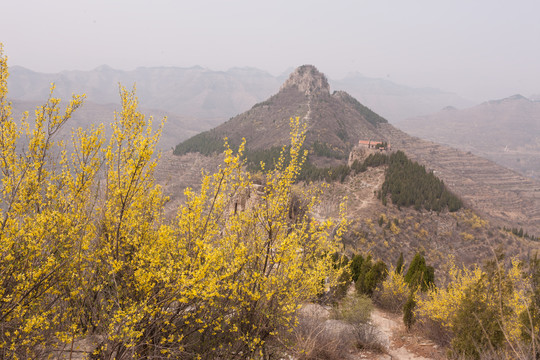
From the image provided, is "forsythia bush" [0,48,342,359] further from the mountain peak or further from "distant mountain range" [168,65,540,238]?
the mountain peak

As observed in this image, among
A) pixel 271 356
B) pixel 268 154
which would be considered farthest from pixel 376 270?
pixel 268 154

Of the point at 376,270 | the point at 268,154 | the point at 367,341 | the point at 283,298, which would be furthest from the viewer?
the point at 268,154

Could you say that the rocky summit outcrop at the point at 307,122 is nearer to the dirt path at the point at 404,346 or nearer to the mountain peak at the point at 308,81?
the mountain peak at the point at 308,81

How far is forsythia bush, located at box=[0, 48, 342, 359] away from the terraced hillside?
88605 millimetres

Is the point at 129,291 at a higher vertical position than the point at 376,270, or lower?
higher

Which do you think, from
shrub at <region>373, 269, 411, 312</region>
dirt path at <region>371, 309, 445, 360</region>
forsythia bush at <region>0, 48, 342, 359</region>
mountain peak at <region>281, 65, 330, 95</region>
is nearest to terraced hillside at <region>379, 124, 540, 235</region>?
mountain peak at <region>281, 65, 330, 95</region>

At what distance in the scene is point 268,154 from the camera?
90812mm

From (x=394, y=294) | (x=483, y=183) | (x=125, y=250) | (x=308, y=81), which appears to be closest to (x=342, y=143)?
(x=483, y=183)

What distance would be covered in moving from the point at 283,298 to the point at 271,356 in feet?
7.29

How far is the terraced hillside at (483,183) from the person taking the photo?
86.1 metres

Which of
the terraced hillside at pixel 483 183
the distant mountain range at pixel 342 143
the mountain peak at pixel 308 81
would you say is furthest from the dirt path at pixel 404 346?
the mountain peak at pixel 308 81

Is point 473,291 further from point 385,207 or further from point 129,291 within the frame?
point 385,207

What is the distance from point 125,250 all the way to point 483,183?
421ft

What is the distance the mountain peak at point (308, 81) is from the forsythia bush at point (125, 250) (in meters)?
146
